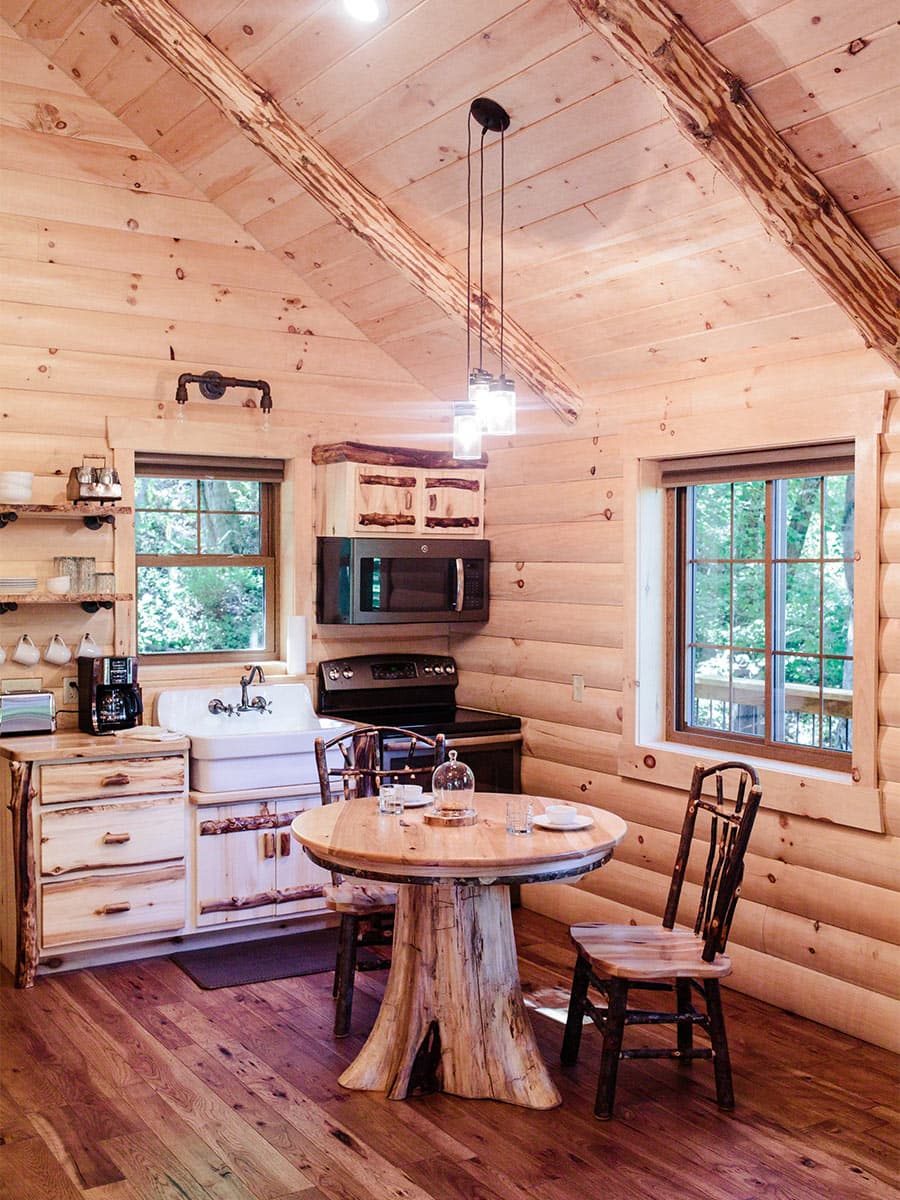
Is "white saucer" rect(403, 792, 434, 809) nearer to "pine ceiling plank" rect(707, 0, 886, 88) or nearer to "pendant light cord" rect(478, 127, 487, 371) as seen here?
"pendant light cord" rect(478, 127, 487, 371)

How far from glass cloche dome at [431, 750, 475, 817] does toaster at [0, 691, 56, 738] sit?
69.8 inches

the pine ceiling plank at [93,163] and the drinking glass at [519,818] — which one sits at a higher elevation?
the pine ceiling plank at [93,163]

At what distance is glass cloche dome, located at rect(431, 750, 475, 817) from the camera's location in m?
3.52

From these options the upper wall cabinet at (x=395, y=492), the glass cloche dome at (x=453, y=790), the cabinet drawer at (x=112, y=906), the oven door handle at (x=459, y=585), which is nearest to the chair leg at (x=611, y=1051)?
the glass cloche dome at (x=453, y=790)

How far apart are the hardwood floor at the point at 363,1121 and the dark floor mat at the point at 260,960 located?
28cm

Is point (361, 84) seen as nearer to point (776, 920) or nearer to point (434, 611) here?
point (434, 611)

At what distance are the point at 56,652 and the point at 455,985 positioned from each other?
226cm

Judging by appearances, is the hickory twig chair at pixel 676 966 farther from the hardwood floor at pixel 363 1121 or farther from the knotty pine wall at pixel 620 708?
the knotty pine wall at pixel 620 708

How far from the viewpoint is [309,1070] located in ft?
11.6

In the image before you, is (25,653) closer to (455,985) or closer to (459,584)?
(459,584)

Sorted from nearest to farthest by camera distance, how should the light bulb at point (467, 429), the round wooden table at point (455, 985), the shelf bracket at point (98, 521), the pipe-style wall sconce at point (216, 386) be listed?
the round wooden table at point (455, 985)
the light bulb at point (467, 429)
the shelf bracket at point (98, 521)
the pipe-style wall sconce at point (216, 386)

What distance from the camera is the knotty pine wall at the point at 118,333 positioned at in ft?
15.4

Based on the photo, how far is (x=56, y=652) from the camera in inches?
186

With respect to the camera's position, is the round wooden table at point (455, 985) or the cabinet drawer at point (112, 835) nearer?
the round wooden table at point (455, 985)
